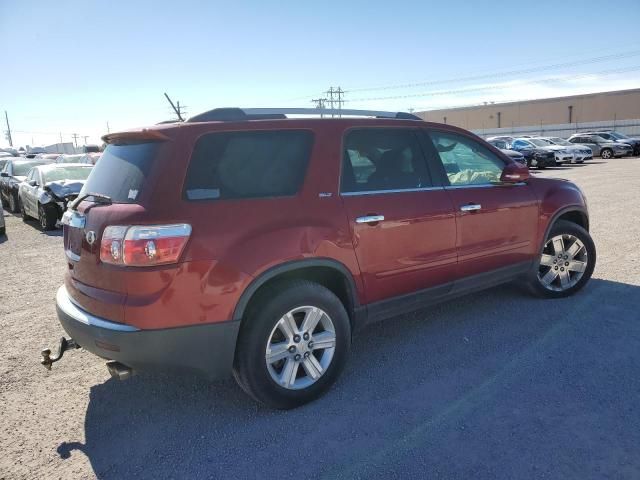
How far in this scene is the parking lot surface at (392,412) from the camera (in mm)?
2543

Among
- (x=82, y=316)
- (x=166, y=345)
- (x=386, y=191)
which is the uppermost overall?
(x=386, y=191)

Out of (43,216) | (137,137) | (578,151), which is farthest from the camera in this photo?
(578,151)

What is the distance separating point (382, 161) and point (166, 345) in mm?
2040

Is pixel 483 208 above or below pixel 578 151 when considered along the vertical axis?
above

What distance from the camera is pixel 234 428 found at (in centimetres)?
292

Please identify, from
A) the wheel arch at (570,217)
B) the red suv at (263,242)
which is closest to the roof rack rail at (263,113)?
the red suv at (263,242)

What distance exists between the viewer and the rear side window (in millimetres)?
2805

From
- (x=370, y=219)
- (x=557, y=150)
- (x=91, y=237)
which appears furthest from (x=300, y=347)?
(x=557, y=150)

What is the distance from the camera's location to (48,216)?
10414 mm

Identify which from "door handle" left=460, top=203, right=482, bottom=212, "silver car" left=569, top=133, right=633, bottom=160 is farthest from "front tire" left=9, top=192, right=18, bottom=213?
"silver car" left=569, top=133, right=633, bottom=160

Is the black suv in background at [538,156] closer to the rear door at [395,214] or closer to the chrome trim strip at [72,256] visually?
the rear door at [395,214]

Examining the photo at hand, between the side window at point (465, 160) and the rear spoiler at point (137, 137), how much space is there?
223 cm

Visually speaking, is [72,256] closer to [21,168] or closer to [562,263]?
[562,263]

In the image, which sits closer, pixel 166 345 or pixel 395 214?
pixel 166 345
